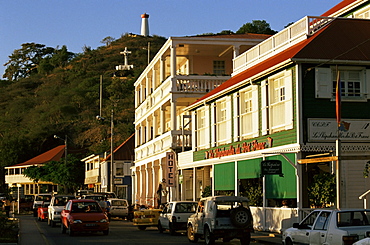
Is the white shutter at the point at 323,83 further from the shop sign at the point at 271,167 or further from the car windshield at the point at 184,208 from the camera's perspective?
the car windshield at the point at 184,208

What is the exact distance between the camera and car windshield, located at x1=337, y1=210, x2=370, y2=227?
1681 cm

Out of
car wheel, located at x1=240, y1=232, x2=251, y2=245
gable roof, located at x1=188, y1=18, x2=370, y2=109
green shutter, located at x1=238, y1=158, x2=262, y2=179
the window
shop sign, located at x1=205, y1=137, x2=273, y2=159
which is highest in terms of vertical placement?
the window

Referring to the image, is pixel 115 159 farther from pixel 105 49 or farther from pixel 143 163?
pixel 105 49

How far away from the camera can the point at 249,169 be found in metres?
30.8

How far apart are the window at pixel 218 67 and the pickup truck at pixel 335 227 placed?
30425mm

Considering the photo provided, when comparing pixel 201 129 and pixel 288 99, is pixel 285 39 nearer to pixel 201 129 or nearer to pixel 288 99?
pixel 288 99

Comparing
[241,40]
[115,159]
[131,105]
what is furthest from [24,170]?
[241,40]

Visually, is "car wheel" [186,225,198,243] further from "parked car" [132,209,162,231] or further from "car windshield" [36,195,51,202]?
"car windshield" [36,195,51,202]

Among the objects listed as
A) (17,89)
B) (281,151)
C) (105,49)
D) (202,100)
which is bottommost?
(281,151)

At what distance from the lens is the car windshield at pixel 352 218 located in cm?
1681

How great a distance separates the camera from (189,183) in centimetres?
4556

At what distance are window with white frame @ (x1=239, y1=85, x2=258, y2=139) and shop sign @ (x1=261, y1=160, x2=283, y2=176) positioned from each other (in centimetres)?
405

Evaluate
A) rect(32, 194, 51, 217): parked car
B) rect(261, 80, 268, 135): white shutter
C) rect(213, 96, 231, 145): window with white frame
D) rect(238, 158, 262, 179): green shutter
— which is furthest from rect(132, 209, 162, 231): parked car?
rect(32, 194, 51, 217): parked car

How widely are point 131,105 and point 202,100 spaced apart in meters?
81.9
